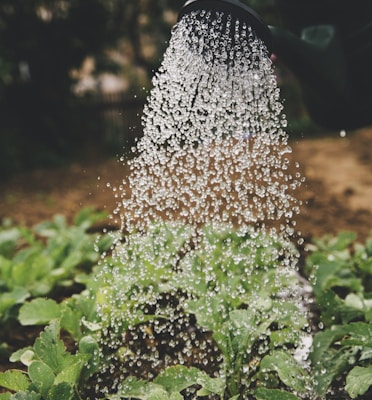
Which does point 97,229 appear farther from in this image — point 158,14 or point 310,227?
point 158,14

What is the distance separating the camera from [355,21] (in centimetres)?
211

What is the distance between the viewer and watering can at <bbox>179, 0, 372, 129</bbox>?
6.30ft

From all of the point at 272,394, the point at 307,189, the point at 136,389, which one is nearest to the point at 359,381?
the point at 272,394

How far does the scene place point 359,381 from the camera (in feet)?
5.56

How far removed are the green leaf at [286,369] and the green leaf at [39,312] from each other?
0.79 metres

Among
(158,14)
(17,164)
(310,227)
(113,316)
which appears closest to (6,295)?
(113,316)

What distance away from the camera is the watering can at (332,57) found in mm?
1920

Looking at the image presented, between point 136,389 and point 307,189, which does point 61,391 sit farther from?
point 307,189

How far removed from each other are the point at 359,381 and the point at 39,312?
114 cm

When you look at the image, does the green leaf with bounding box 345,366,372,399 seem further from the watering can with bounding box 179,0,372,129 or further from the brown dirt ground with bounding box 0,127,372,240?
the brown dirt ground with bounding box 0,127,372,240

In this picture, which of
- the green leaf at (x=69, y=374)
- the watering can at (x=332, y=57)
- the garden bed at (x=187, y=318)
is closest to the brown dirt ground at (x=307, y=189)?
the garden bed at (x=187, y=318)

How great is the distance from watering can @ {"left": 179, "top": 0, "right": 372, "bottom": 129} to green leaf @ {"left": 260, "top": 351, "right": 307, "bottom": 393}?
0.89 meters

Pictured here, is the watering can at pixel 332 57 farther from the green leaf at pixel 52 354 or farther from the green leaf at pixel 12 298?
the green leaf at pixel 12 298

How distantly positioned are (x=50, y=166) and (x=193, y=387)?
5.07 meters
